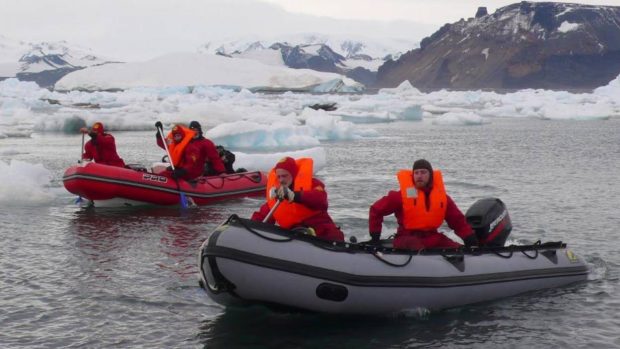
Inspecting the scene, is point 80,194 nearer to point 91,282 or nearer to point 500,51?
point 91,282

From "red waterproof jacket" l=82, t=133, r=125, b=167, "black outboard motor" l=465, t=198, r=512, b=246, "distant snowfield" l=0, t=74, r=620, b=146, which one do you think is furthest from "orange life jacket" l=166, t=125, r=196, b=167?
"distant snowfield" l=0, t=74, r=620, b=146

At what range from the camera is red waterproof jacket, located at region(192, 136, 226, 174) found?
11.6 m

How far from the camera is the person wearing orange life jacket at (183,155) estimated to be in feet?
37.6

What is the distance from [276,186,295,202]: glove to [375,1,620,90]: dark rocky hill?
13942 centimetres

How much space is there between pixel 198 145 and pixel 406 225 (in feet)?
18.3

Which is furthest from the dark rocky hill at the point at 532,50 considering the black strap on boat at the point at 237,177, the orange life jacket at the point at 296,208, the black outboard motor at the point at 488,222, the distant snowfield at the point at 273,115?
the orange life jacket at the point at 296,208

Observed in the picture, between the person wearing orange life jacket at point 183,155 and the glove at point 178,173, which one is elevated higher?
the person wearing orange life jacket at point 183,155

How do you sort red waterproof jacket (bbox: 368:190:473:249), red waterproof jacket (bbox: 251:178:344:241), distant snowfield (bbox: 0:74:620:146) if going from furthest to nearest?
distant snowfield (bbox: 0:74:620:146)
red waterproof jacket (bbox: 368:190:473:249)
red waterproof jacket (bbox: 251:178:344:241)

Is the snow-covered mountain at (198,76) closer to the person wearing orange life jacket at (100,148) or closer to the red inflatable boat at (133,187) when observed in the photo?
the person wearing orange life jacket at (100,148)

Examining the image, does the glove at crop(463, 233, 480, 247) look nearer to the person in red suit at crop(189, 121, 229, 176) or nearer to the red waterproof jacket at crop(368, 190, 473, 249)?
the red waterproof jacket at crop(368, 190, 473, 249)

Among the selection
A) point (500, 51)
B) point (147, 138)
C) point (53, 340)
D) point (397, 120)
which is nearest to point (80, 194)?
point (53, 340)

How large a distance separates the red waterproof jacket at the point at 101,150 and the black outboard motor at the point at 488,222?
648 cm

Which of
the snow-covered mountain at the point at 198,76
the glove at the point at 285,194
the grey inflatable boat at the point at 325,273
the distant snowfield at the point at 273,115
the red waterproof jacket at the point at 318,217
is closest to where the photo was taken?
the grey inflatable boat at the point at 325,273

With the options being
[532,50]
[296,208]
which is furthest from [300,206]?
[532,50]
